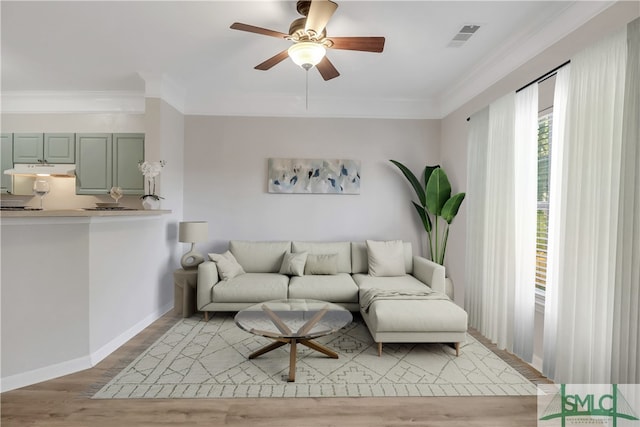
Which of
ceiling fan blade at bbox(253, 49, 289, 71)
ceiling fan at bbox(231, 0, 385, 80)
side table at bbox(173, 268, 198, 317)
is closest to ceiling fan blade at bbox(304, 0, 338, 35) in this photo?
ceiling fan at bbox(231, 0, 385, 80)

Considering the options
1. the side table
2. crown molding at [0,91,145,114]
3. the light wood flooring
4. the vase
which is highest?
crown molding at [0,91,145,114]

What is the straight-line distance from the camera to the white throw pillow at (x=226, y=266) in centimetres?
397

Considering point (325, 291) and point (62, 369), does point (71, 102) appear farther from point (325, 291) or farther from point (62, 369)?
point (325, 291)

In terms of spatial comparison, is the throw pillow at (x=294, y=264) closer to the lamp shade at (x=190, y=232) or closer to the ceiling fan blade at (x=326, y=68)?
the lamp shade at (x=190, y=232)

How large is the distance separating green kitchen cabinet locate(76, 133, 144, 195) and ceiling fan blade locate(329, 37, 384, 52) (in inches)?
130

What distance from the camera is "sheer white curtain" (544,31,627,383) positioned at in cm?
203

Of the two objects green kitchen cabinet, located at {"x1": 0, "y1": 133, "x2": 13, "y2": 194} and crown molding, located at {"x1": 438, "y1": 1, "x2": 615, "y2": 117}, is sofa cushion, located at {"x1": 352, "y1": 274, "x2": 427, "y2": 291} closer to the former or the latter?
crown molding, located at {"x1": 438, "y1": 1, "x2": 615, "y2": 117}

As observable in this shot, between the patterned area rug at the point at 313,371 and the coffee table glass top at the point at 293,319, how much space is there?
0.35 metres

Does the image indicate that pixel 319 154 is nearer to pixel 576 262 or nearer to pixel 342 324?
pixel 342 324

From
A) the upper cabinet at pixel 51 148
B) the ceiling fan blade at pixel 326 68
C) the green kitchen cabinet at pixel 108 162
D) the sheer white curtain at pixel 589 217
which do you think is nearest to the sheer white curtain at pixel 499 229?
the sheer white curtain at pixel 589 217

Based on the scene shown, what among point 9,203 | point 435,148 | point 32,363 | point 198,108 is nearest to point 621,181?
point 435,148

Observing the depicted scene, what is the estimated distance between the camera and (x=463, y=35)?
2.97m

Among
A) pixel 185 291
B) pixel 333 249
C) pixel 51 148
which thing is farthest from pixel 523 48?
pixel 51 148

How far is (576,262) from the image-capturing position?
7.42 ft
